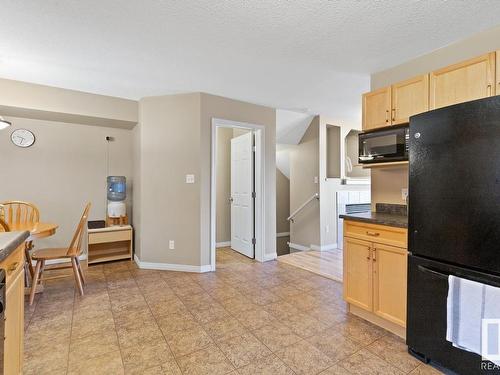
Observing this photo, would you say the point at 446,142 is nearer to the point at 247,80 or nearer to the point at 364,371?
the point at 364,371

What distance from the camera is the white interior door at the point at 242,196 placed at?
4.17 meters

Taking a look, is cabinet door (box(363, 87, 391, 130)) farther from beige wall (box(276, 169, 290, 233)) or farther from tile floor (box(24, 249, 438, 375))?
beige wall (box(276, 169, 290, 233))

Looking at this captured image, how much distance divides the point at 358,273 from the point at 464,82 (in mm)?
1698

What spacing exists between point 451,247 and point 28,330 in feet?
10.3

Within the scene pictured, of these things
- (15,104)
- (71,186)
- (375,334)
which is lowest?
(375,334)

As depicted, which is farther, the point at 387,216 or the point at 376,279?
the point at 387,216

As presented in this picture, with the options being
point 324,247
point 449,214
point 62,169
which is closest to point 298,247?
point 324,247

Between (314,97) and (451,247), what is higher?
(314,97)

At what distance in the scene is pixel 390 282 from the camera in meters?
2.02

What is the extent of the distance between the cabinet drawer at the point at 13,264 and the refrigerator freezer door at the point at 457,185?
2314 mm

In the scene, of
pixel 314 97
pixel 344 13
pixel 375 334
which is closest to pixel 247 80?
pixel 314 97

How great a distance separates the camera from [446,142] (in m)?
1.61

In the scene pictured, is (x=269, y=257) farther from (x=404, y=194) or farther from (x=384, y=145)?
(x=384, y=145)

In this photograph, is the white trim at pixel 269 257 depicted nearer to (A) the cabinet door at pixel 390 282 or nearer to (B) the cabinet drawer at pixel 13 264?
(A) the cabinet door at pixel 390 282
